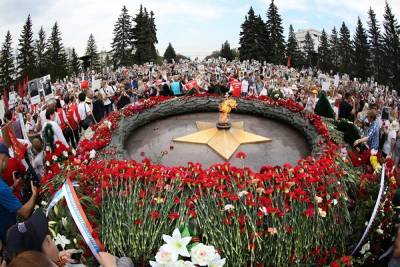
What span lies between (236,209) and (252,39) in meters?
59.2

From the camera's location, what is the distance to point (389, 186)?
15.6 ft

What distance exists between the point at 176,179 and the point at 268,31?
6280cm

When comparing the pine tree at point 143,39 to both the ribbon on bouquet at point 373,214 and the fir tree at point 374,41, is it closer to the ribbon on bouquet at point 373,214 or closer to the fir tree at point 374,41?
the fir tree at point 374,41

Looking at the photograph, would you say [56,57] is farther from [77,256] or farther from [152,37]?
[77,256]

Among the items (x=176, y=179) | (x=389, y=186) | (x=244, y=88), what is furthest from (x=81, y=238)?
(x=244, y=88)

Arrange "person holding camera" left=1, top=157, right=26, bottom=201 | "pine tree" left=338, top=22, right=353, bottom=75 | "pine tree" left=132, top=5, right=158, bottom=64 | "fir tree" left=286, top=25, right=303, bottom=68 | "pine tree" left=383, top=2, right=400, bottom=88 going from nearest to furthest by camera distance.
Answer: "person holding camera" left=1, top=157, right=26, bottom=201, "pine tree" left=383, top=2, right=400, bottom=88, "pine tree" left=132, top=5, right=158, bottom=64, "fir tree" left=286, top=25, right=303, bottom=68, "pine tree" left=338, top=22, right=353, bottom=75

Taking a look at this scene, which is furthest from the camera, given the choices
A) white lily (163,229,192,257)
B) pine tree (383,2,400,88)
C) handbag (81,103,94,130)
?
pine tree (383,2,400,88)

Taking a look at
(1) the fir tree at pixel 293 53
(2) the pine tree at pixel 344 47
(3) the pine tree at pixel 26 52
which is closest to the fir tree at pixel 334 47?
(2) the pine tree at pixel 344 47

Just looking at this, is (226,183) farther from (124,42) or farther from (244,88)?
(124,42)

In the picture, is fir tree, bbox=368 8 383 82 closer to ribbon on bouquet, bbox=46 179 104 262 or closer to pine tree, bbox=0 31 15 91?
pine tree, bbox=0 31 15 91

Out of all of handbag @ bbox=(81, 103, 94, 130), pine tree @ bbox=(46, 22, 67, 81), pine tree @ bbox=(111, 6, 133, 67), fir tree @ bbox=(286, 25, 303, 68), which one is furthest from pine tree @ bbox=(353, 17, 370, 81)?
handbag @ bbox=(81, 103, 94, 130)

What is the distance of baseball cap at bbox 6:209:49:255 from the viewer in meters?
2.86

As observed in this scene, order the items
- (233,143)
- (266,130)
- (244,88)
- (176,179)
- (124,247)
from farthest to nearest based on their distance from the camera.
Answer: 1. (244,88)
2. (266,130)
3. (233,143)
4. (176,179)
5. (124,247)

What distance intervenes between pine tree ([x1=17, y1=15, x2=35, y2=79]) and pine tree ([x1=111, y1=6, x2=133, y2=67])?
12923mm
